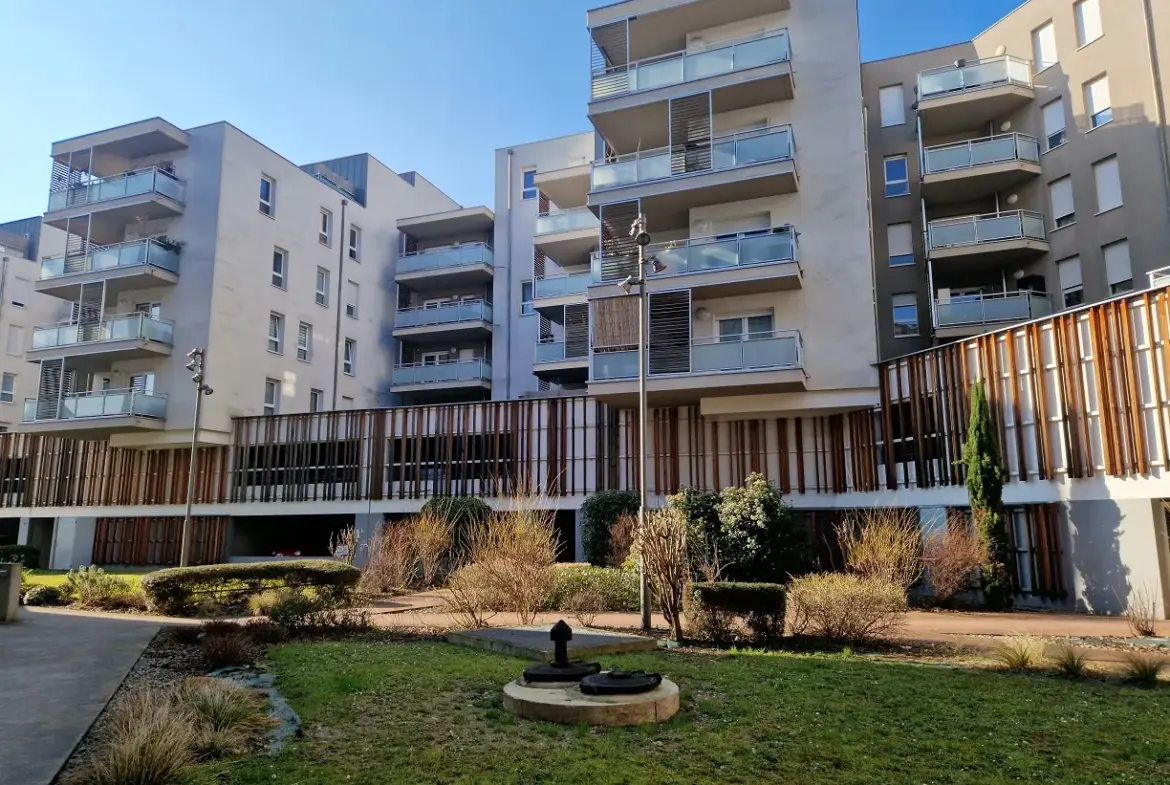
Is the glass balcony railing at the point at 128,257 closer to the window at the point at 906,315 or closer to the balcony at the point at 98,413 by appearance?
the balcony at the point at 98,413

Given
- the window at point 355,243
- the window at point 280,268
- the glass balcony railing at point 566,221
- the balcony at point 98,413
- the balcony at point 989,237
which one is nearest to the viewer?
the balcony at point 989,237

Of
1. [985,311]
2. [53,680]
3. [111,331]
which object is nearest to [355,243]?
[111,331]

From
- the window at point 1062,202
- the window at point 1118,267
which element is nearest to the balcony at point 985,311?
the window at point 1118,267

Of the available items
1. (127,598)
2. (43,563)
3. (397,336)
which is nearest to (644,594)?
(127,598)

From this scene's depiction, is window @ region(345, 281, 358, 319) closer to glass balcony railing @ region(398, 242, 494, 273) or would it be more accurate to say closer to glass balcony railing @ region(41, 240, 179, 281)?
glass balcony railing @ region(398, 242, 494, 273)

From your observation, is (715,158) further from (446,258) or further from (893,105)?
(446,258)

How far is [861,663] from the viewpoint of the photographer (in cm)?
909

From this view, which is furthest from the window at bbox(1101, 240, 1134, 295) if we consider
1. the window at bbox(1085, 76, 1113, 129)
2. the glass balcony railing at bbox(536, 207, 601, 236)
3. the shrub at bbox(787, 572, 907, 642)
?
the shrub at bbox(787, 572, 907, 642)

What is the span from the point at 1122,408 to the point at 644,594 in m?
9.65

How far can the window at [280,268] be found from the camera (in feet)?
110

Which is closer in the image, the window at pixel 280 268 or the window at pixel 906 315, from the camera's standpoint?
the window at pixel 906 315

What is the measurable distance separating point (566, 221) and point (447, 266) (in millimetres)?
8247

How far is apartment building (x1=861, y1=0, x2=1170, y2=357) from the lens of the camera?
927 inches

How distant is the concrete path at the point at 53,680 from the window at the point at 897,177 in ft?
90.2
